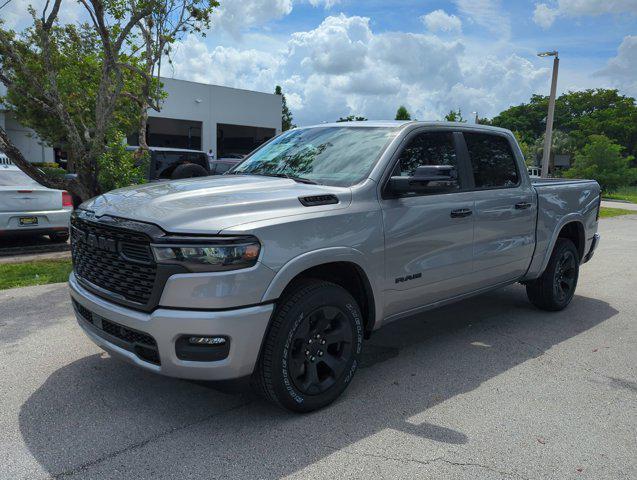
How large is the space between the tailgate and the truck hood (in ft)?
20.0

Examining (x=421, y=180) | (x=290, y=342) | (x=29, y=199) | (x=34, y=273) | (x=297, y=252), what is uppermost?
(x=421, y=180)

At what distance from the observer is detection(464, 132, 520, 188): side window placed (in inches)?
192

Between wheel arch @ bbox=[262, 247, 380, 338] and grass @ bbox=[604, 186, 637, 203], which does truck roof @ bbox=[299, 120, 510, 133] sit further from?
grass @ bbox=[604, 186, 637, 203]

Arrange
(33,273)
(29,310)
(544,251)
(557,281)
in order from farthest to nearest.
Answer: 1. (33,273)
2. (557,281)
3. (29,310)
4. (544,251)

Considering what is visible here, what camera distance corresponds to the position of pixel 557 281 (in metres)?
6.01

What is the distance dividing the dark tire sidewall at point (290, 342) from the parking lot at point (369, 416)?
12 centimetres

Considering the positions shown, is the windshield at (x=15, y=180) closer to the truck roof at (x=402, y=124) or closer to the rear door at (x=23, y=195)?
the rear door at (x=23, y=195)

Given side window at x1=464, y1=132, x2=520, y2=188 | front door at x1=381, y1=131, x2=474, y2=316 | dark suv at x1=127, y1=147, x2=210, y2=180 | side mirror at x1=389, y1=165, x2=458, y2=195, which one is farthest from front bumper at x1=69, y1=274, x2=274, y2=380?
dark suv at x1=127, y1=147, x2=210, y2=180

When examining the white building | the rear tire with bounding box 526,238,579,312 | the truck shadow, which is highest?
the white building

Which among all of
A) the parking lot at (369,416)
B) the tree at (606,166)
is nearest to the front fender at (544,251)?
the parking lot at (369,416)

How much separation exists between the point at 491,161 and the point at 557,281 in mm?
1802

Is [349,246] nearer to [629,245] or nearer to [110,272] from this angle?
[110,272]

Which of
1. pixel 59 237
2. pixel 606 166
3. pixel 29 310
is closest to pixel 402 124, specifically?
pixel 29 310

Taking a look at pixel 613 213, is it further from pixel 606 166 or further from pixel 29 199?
pixel 29 199
